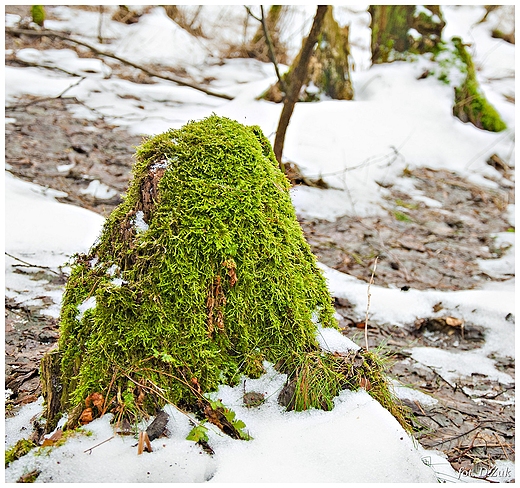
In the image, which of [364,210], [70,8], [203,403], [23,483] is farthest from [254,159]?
[70,8]

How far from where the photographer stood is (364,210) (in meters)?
5.46

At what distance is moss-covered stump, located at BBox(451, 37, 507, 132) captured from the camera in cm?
760

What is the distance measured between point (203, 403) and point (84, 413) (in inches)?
15.2

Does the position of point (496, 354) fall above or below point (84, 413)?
below

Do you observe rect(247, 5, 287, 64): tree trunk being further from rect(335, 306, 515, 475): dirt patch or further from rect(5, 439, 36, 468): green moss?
rect(5, 439, 36, 468): green moss

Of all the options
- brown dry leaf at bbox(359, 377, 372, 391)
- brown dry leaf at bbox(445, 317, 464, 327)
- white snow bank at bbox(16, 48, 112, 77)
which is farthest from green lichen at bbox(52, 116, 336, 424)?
white snow bank at bbox(16, 48, 112, 77)

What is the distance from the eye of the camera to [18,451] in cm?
156

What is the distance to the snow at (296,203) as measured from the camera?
1526 millimetres

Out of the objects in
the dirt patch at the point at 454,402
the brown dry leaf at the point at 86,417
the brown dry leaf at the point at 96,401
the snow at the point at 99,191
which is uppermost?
the brown dry leaf at the point at 96,401

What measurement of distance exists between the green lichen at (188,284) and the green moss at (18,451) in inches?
6.3

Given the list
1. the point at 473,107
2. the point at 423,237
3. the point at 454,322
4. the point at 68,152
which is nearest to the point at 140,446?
the point at 454,322

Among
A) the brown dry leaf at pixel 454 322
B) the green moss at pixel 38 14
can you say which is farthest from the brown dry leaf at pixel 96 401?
the green moss at pixel 38 14

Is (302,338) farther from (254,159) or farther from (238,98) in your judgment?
(238,98)

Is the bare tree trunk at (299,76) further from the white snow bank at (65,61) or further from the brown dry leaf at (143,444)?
the white snow bank at (65,61)
